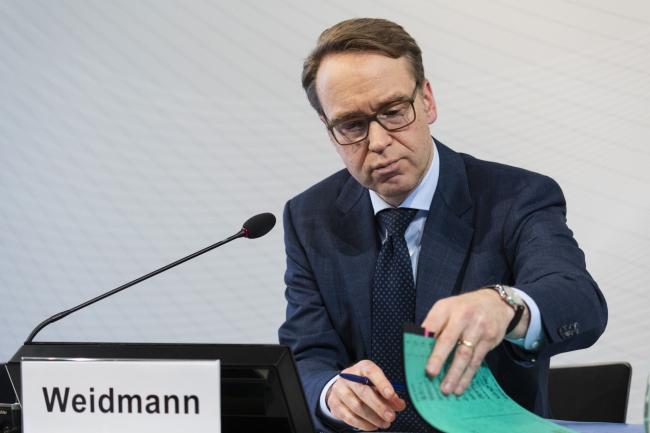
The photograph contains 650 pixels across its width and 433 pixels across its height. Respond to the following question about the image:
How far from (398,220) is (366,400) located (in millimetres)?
668

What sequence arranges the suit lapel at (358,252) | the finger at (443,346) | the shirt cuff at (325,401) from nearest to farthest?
the finger at (443,346)
the shirt cuff at (325,401)
the suit lapel at (358,252)

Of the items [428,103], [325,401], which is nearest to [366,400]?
[325,401]

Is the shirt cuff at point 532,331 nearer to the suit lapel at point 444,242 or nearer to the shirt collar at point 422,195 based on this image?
the suit lapel at point 444,242

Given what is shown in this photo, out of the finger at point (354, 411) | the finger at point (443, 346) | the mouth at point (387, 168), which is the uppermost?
the mouth at point (387, 168)

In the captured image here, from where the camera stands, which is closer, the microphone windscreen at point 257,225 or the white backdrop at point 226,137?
the microphone windscreen at point 257,225

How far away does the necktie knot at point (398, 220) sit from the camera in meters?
2.21

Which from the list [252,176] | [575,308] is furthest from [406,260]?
[252,176]

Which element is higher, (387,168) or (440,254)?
(387,168)

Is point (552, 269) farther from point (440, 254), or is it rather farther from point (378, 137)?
point (378, 137)

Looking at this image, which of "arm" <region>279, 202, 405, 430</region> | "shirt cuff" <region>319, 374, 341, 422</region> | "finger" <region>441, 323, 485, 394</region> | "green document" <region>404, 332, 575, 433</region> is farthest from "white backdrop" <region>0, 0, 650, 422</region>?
"finger" <region>441, 323, 485, 394</region>

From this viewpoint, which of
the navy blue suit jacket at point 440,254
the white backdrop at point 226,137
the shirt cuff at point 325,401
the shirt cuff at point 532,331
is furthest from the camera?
the white backdrop at point 226,137

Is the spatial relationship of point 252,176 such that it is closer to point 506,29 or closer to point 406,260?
point 506,29

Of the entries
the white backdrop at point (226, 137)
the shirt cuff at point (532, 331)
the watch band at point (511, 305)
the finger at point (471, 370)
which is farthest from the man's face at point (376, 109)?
the white backdrop at point (226, 137)

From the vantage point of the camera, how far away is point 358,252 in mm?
2240
